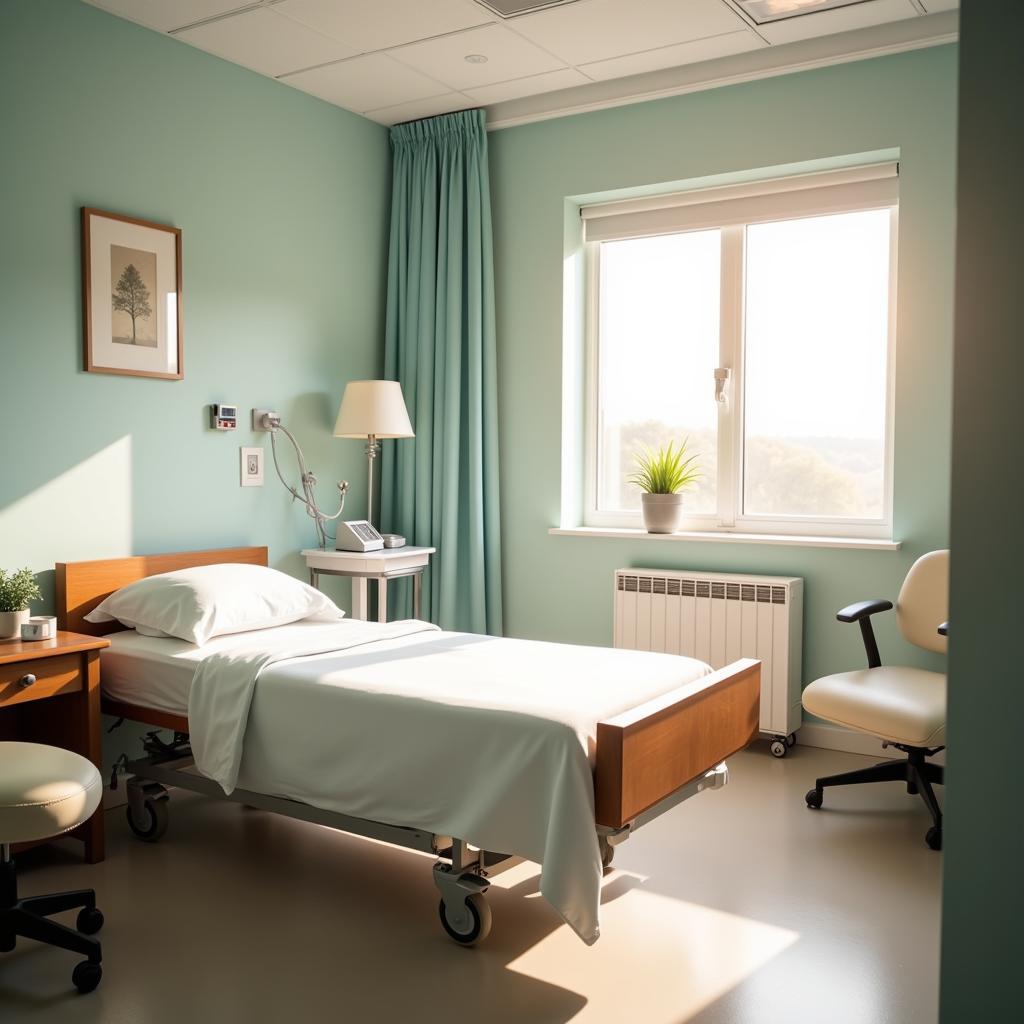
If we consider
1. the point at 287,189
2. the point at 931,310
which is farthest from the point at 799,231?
the point at 287,189

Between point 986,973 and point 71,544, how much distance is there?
318cm

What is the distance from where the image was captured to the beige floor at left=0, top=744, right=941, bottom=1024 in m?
2.22

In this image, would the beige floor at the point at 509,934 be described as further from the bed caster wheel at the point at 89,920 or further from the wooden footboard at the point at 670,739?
the wooden footboard at the point at 670,739

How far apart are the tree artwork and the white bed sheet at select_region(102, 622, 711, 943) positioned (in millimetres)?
1243

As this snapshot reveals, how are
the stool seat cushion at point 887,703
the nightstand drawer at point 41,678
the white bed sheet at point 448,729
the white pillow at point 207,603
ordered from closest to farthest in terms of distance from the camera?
1. the white bed sheet at point 448,729
2. the nightstand drawer at point 41,678
3. the stool seat cushion at point 887,703
4. the white pillow at point 207,603

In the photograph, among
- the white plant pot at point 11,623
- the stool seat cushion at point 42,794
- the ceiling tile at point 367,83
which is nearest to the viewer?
the stool seat cushion at point 42,794

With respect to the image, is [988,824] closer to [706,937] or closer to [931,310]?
[706,937]

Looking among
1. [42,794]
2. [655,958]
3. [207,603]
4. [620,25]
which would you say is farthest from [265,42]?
[655,958]

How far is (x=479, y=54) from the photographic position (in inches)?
159

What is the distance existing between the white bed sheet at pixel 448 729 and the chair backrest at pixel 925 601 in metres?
1.05

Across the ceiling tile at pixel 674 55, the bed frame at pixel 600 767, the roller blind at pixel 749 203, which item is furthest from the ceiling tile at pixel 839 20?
the bed frame at pixel 600 767

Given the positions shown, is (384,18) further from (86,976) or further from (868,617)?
(86,976)

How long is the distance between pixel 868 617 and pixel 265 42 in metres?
3.16

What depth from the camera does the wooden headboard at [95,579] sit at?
11.2 ft
